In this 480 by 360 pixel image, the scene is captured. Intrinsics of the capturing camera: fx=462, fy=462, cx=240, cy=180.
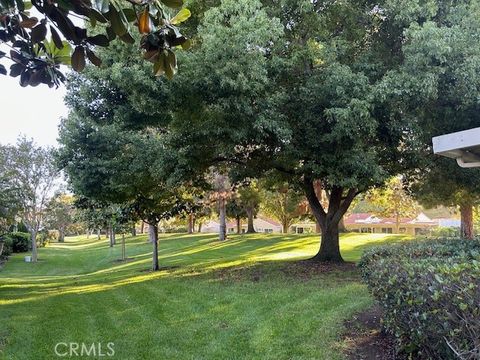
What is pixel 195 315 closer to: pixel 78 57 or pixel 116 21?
pixel 78 57

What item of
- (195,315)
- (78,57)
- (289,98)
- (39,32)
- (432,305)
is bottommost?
(195,315)

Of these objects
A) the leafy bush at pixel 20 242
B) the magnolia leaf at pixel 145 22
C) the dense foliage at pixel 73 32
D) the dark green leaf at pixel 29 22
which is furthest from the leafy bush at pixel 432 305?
the leafy bush at pixel 20 242

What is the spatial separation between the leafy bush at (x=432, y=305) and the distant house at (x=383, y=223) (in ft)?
152

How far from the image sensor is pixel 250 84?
942 centimetres

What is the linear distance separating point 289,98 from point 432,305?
7877mm

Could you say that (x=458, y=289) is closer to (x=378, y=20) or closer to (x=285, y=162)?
(x=285, y=162)

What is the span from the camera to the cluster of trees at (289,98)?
9453mm

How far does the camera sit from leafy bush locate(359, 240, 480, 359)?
3.44 m

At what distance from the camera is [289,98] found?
11.0m

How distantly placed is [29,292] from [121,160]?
443 cm

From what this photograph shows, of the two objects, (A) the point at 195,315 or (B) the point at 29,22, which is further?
(A) the point at 195,315

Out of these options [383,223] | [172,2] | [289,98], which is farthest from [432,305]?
[383,223]

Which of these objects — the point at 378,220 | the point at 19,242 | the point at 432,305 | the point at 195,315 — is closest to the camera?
the point at 432,305

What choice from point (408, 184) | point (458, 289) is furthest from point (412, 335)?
point (408, 184)
